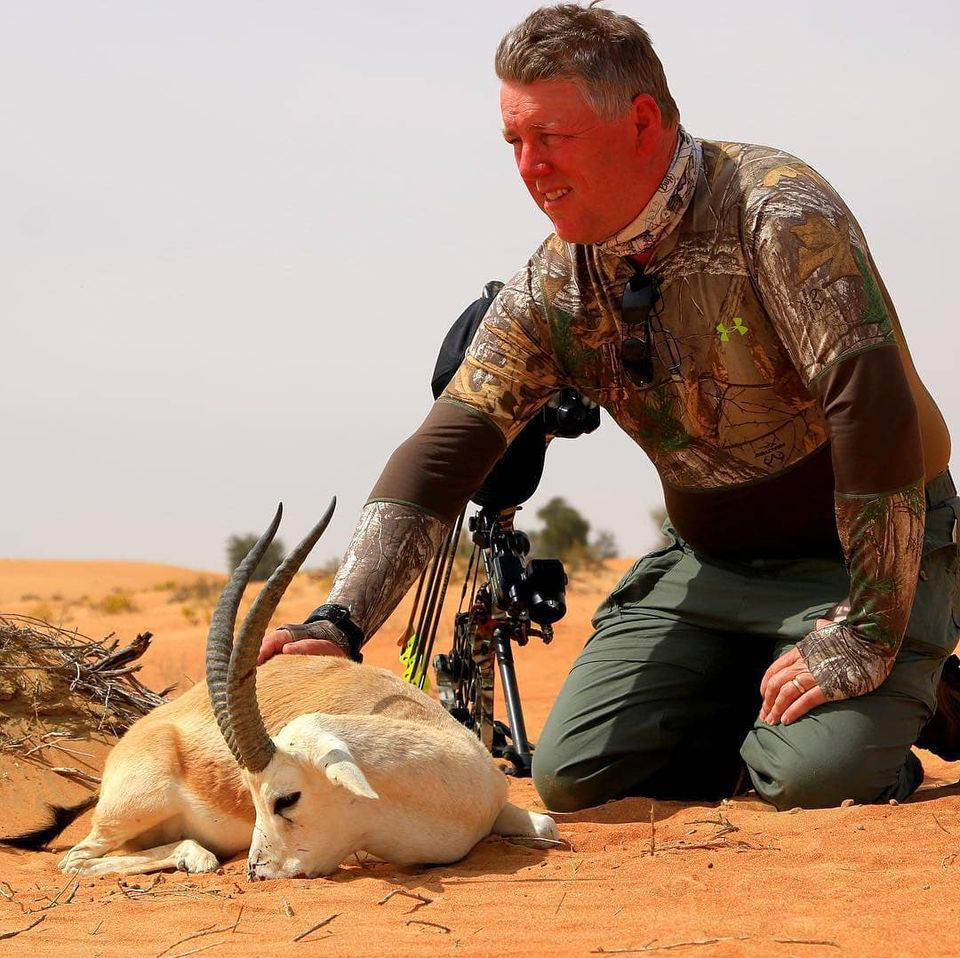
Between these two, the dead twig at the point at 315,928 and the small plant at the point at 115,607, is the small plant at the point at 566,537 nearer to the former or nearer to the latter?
the small plant at the point at 115,607

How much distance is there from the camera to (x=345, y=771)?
4.04m

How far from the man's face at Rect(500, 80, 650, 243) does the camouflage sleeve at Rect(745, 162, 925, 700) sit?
0.49 m

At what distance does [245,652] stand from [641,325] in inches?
85.2

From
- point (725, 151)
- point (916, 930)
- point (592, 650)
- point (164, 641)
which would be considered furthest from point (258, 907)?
point (164, 641)

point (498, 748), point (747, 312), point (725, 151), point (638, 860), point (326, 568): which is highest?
point (725, 151)

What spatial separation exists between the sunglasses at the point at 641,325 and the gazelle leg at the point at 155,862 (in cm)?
253

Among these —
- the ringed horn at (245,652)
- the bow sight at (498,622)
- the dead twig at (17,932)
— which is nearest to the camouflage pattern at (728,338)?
the bow sight at (498,622)

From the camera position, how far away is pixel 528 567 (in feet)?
21.5

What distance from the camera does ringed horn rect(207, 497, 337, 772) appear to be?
13.0 ft

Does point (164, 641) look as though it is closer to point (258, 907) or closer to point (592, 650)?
point (592, 650)

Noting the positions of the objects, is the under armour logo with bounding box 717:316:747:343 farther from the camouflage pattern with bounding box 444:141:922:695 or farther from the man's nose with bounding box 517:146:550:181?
the man's nose with bounding box 517:146:550:181

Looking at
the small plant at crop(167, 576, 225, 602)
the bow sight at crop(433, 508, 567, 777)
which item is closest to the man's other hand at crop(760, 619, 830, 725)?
the bow sight at crop(433, 508, 567, 777)

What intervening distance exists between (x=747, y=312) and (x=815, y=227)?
42cm

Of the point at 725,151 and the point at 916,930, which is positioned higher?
the point at 725,151
